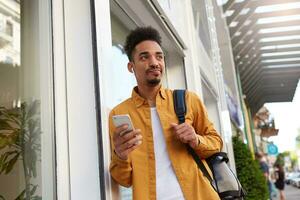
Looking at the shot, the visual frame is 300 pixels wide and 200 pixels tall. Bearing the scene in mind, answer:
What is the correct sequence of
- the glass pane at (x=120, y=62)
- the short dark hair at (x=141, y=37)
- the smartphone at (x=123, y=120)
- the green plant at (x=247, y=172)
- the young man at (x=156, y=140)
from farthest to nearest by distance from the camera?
the green plant at (x=247, y=172) → the glass pane at (x=120, y=62) → the short dark hair at (x=141, y=37) → the young man at (x=156, y=140) → the smartphone at (x=123, y=120)

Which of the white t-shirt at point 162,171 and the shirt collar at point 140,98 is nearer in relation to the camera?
the white t-shirt at point 162,171

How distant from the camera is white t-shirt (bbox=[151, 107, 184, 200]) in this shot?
1655 mm

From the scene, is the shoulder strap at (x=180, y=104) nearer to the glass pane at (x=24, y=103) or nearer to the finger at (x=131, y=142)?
the finger at (x=131, y=142)

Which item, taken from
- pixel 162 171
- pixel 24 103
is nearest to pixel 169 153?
pixel 162 171

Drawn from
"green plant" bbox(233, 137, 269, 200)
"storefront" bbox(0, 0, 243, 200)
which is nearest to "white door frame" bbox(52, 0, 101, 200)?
"storefront" bbox(0, 0, 243, 200)

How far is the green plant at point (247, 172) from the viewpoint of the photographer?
338 inches

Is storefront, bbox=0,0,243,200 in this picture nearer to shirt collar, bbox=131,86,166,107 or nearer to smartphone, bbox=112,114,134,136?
shirt collar, bbox=131,86,166,107

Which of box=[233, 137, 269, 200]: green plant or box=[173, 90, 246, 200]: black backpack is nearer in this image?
box=[173, 90, 246, 200]: black backpack

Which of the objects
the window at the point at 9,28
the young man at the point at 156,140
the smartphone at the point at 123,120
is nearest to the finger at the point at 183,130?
the young man at the point at 156,140

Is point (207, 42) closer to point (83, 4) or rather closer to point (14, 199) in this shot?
point (83, 4)

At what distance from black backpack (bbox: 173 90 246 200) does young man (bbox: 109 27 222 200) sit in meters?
0.03

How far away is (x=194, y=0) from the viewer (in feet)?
22.5

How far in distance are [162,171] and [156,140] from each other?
5.7 inches

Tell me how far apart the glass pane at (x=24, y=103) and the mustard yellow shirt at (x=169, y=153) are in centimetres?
34
